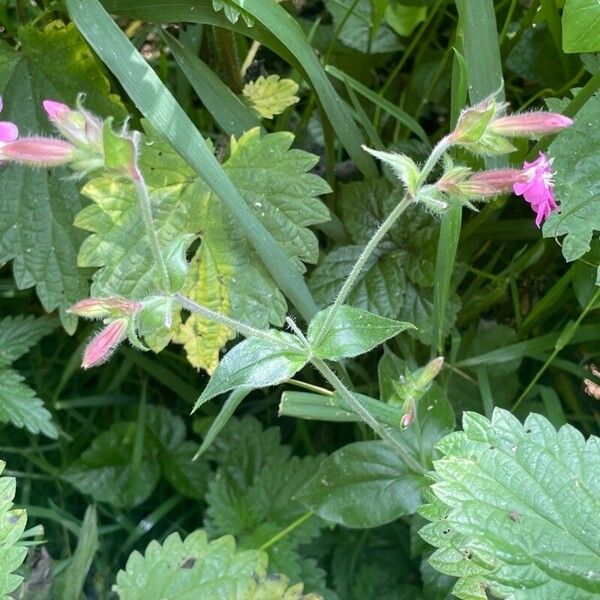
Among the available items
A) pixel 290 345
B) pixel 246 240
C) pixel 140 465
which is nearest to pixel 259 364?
pixel 290 345

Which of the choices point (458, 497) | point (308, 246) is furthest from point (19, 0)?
point (458, 497)

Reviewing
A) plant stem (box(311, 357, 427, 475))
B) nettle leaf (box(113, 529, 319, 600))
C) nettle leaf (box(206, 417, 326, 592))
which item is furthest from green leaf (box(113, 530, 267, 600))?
plant stem (box(311, 357, 427, 475))

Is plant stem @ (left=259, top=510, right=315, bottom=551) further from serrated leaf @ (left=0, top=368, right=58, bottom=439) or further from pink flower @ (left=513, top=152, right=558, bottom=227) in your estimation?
pink flower @ (left=513, top=152, right=558, bottom=227)

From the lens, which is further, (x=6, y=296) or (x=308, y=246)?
(x=6, y=296)

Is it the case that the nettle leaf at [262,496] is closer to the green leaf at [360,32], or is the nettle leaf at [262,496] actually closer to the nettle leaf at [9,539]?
the nettle leaf at [9,539]

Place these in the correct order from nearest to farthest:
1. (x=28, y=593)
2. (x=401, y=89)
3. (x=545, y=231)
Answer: (x=545, y=231)
(x=28, y=593)
(x=401, y=89)

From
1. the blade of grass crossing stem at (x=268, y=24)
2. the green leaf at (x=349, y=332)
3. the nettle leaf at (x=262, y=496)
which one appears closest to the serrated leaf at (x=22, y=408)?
the nettle leaf at (x=262, y=496)

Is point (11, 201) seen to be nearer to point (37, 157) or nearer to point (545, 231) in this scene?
point (37, 157)
